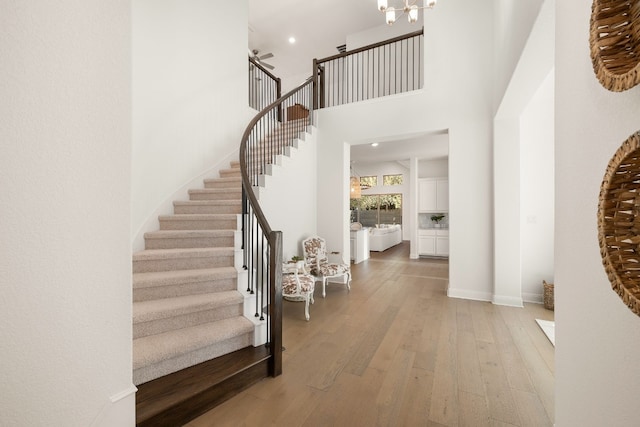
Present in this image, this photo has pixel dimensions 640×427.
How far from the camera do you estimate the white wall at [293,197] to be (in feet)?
14.5

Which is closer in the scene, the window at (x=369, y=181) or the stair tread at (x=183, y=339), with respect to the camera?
the stair tread at (x=183, y=339)

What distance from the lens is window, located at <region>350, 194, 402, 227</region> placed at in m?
11.8

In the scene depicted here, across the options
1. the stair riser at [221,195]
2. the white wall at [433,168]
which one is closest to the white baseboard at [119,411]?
the stair riser at [221,195]

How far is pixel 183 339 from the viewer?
2.08 m

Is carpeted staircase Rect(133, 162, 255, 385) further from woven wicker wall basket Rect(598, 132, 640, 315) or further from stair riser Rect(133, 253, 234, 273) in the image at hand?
woven wicker wall basket Rect(598, 132, 640, 315)

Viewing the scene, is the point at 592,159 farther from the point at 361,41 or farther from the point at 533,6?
the point at 361,41

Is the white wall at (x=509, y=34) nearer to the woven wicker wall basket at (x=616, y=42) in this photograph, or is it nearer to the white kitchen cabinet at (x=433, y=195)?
the woven wicker wall basket at (x=616, y=42)

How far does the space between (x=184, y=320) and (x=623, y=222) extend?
2.68 metres

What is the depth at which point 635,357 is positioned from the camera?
2.71ft

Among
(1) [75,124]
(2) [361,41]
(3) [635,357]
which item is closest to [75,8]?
(1) [75,124]

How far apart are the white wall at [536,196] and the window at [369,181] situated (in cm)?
741

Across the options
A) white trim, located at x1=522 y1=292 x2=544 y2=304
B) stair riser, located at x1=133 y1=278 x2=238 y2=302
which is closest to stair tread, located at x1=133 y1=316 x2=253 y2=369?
stair riser, located at x1=133 y1=278 x2=238 y2=302

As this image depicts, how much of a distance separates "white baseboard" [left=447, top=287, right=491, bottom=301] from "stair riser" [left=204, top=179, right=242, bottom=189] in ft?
12.7

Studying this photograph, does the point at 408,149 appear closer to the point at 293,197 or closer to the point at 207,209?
the point at 293,197
